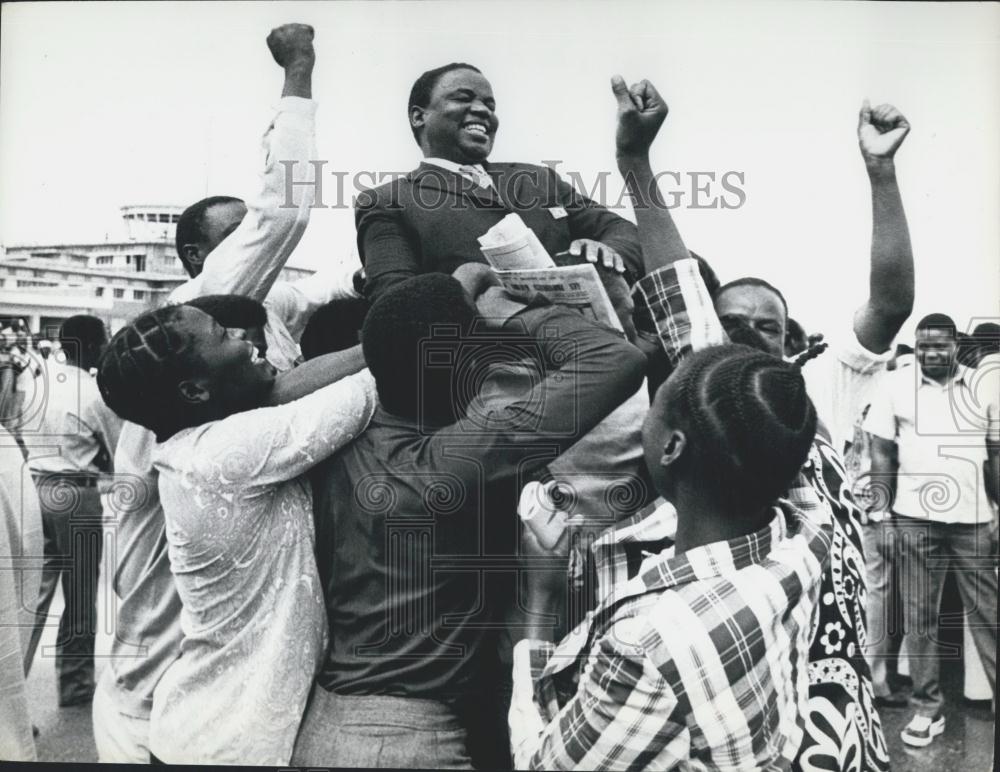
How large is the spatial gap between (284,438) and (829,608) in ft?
5.12

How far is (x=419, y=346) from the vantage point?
2633mm

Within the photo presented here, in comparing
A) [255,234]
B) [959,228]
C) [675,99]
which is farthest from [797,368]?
[255,234]

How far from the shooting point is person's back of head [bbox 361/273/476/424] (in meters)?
2.63

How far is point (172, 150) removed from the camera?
9.45 feet

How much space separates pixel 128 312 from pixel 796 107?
2.04 metres

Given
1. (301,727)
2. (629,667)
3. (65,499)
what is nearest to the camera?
(629,667)

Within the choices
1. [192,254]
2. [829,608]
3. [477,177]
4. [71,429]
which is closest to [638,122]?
[477,177]

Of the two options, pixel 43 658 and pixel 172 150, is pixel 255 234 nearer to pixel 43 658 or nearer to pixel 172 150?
pixel 172 150

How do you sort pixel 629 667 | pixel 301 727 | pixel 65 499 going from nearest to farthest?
pixel 629 667 → pixel 301 727 → pixel 65 499

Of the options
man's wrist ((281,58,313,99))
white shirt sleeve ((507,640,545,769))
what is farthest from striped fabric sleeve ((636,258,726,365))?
man's wrist ((281,58,313,99))

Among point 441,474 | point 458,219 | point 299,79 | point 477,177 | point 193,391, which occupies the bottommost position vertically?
point 441,474

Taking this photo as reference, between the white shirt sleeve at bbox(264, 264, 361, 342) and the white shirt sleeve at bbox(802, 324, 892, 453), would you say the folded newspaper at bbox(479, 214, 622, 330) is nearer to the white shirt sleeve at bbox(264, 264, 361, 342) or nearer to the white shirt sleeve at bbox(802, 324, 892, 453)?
the white shirt sleeve at bbox(264, 264, 361, 342)

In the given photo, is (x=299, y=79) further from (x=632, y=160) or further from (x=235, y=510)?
(x=235, y=510)

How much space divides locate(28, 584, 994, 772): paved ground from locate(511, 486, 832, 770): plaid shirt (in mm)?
514
